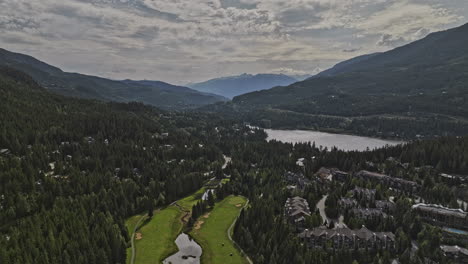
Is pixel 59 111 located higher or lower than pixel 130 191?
higher

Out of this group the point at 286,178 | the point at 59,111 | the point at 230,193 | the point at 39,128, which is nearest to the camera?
the point at 230,193

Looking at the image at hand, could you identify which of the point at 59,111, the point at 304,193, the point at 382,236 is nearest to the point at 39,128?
the point at 59,111

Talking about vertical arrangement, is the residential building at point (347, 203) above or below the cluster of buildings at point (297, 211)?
above

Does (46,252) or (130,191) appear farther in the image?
(130,191)

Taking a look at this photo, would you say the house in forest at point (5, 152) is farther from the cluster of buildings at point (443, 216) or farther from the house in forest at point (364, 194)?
the cluster of buildings at point (443, 216)

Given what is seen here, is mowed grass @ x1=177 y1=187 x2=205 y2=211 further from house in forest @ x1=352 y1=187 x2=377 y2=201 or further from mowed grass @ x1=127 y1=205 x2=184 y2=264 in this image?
house in forest @ x1=352 y1=187 x2=377 y2=201

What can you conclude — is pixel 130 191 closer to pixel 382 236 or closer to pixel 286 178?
pixel 286 178

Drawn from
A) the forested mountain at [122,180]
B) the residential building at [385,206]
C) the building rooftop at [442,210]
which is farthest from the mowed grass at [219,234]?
the building rooftop at [442,210]
